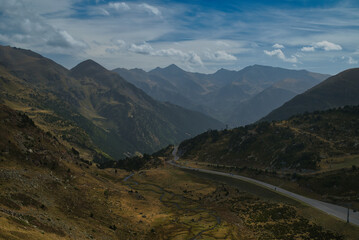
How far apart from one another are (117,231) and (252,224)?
149 feet

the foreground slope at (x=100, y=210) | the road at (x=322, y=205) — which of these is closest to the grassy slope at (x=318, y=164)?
the road at (x=322, y=205)

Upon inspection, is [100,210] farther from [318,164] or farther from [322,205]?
[318,164]

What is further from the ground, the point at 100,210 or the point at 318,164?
the point at 318,164

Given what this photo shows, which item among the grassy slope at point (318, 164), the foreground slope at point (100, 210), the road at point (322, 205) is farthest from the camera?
the grassy slope at point (318, 164)

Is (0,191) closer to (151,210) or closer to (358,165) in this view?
(151,210)

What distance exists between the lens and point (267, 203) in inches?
4154

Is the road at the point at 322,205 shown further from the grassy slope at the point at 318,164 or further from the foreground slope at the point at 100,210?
the foreground slope at the point at 100,210

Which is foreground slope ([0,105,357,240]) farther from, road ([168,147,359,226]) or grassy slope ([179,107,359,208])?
grassy slope ([179,107,359,208])

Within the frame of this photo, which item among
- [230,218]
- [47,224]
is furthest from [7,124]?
[230,218]

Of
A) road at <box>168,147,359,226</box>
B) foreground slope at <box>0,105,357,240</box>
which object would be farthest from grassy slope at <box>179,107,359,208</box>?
foreground slope at <box>0,105,357,240</box>

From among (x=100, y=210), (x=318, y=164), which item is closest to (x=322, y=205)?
(x=318, y=164)

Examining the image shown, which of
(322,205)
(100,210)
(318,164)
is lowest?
(322,205)

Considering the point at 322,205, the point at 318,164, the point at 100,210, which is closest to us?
the point at 100,210

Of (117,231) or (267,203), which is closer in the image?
(117,231)
